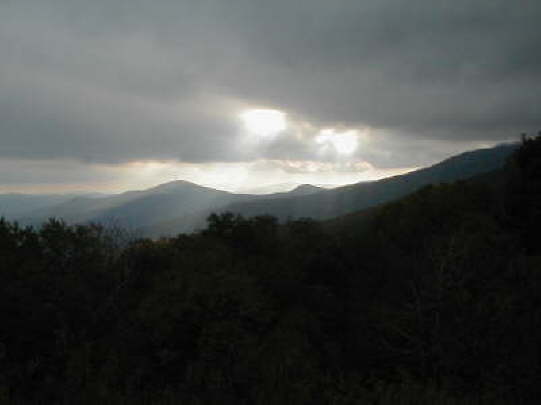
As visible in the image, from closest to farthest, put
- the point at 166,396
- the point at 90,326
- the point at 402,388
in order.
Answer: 1. the point at 166,396
2. the point at 402,388
3. the point at 90,326

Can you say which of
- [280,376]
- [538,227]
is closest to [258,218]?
[538,227]

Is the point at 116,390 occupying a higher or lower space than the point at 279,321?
higher

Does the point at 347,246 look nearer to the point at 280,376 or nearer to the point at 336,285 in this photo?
the point at 336,285

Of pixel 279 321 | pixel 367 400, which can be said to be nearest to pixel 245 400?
pixel 367 400

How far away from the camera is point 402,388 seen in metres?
6.16

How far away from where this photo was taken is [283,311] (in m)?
26.0

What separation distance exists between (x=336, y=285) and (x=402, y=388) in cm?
2423

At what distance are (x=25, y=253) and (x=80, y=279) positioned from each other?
217 inches

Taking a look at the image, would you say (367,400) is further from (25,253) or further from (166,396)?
(25,253)

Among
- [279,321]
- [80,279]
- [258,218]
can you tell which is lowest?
[279,321]

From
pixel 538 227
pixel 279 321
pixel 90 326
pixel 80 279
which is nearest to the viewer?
→ pixel 90 326

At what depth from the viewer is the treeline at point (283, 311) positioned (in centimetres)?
657

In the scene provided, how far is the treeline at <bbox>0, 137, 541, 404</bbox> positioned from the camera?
21.5 feet

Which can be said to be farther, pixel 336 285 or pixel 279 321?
pixel 336 285
